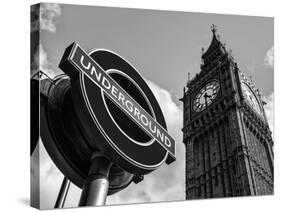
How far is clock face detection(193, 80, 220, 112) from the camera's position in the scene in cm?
2616

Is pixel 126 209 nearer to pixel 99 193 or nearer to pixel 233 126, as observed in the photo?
pixel 99 193

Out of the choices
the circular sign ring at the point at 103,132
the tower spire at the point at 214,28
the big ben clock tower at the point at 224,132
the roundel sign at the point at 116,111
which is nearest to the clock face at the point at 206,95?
the big ben clock tower at the point at 224,132

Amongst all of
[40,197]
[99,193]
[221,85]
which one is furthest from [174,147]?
[221,85]

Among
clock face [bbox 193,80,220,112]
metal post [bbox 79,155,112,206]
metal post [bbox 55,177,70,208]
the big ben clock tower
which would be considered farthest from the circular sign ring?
clock face [bbox 193,80,220,112]

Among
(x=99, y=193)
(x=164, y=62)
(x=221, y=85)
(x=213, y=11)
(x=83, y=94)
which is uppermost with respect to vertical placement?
(x=221, y=85)

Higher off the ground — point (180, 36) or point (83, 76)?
point (180, 36)

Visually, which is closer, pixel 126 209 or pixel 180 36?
pixel 126 209

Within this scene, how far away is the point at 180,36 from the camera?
16.2 meters

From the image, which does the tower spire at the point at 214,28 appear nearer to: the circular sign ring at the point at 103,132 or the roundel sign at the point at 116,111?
the roundel sign at the point at 116,111

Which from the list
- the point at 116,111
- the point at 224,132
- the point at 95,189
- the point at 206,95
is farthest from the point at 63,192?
the point at 224,132

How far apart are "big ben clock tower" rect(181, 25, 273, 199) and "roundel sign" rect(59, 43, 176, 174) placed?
35.6ft

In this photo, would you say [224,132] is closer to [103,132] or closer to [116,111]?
[116,111]

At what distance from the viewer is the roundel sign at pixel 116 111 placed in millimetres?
9844

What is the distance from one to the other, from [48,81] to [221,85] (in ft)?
57.4
